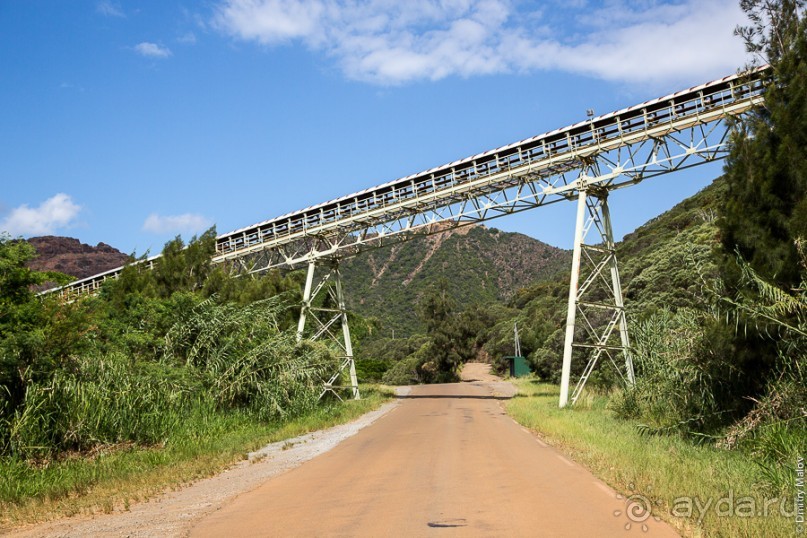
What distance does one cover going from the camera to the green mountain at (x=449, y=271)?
100312 mm

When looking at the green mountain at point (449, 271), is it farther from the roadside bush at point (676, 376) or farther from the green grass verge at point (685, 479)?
the green grass verge at point (685, 479)

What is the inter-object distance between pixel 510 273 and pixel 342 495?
107m

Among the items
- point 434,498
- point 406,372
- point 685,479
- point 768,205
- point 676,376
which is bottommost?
point 406,372

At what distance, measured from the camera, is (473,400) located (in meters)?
30.2

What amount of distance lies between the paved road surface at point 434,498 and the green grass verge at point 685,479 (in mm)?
343

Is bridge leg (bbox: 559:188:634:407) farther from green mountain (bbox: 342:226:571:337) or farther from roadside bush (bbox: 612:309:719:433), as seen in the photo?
green mountain (bbox: 342:226:571:337)

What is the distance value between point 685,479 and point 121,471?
909 centimetres

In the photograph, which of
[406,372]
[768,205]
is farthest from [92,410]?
[406,372]

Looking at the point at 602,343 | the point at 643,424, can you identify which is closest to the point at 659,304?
the point at 602,343

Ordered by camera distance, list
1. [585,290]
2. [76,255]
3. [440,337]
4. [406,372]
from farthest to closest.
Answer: [76,255] < [406,372] < [440,337] < [585,290]

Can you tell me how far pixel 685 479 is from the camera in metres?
7.89

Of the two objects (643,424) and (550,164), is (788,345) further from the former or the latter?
(550,164)
